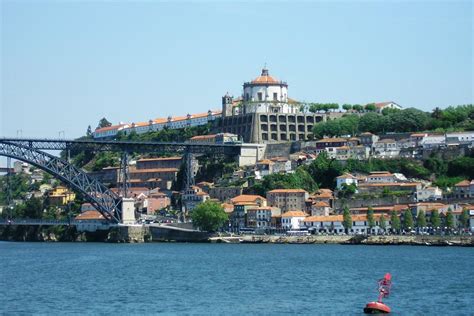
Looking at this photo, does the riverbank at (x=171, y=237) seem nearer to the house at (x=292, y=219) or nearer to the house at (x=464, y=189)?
the house at (x=292, y=219)

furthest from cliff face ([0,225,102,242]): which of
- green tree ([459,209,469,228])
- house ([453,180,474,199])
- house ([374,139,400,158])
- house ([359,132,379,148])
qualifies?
green tree ([459,209,469,228])

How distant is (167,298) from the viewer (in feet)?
139

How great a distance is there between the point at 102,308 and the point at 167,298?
3680 millimetres

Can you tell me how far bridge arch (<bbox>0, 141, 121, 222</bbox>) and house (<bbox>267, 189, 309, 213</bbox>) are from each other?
477 inches

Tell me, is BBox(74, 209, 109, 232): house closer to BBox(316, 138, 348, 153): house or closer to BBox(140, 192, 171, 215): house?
BBox(140, 192, 171, 215): house

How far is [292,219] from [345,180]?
705 centimetres

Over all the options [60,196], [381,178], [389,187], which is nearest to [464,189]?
[389,187]

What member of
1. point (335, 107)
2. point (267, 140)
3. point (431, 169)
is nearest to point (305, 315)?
point (431, 169)

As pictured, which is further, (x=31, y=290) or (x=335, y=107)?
(x=335, y=107)

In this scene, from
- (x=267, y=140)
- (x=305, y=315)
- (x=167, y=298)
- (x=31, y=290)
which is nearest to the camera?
(x=305, y=315)

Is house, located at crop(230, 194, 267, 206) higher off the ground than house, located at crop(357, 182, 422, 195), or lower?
lower

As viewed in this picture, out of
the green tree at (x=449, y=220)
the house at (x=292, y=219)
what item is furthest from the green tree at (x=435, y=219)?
the house at (x=292, y=219)

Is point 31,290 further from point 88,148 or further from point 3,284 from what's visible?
point 88,148

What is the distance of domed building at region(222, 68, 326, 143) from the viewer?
10900 centimetres
